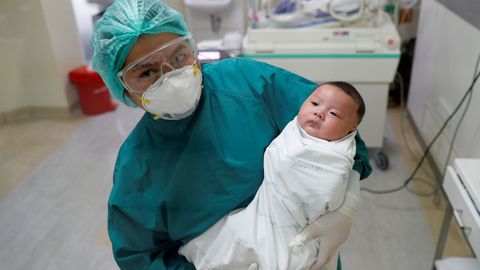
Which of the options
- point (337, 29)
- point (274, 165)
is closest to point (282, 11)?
point (337, 29)

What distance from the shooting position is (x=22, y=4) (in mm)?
3174

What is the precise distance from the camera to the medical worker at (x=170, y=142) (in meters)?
0.96

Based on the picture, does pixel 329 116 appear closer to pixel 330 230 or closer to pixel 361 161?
pixel 361 161

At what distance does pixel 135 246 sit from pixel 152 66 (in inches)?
16.5

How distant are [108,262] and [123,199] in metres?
1.29

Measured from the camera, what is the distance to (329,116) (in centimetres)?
107

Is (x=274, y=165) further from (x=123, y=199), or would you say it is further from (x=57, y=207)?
(x=57, y=207)

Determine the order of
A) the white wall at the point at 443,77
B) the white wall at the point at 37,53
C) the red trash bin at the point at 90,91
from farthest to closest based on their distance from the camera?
the red trash bin at the point at 90,91 → the white wall at the point at 37,53 → the white wall at the point at 443,77

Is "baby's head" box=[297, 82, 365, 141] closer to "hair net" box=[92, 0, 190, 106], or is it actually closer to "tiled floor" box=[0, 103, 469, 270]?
"hair net" box=[92, 0, 190, 106]

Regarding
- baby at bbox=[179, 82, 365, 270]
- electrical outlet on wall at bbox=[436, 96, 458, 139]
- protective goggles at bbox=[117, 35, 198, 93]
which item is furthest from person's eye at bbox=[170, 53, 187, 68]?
electrical outlet on wall at bbox=[436, 96, 458, 139]

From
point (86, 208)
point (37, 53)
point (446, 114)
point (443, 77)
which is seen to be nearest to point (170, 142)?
point (86, 208)

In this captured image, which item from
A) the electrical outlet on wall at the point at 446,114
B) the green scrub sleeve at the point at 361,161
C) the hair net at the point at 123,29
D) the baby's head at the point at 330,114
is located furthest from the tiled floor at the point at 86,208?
the hair net at the point at 123,29

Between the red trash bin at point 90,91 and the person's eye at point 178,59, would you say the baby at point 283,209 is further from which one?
the red trash bin at point 90,91

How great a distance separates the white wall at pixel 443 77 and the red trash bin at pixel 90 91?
7.63 ft
